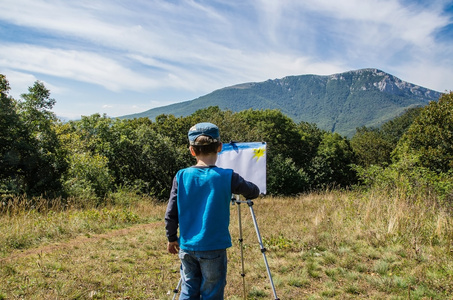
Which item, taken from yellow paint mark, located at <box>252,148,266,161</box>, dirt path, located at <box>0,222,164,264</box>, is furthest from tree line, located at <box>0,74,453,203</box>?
yellow paint mark, located at <box>252,148,266,161</box>

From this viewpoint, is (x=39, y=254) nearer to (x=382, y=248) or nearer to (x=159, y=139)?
(x=382, y=248)

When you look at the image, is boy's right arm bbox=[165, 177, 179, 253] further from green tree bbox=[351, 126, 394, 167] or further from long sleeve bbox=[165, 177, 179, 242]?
green tree bbox=[351, 126, 394, 167]

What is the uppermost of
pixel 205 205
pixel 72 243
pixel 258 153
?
pixel 258 153

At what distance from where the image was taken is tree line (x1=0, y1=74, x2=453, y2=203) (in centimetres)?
1019

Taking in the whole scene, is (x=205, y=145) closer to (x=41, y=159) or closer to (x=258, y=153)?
(x=258, y=153)

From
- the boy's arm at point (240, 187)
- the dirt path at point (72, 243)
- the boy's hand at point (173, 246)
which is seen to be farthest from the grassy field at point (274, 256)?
the boy's arm at point (240, 187)

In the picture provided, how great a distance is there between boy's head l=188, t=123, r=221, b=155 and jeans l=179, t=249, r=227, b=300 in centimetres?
87

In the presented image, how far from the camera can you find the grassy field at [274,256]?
370 centimetres

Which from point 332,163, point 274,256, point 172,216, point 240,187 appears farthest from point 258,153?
point 332,163

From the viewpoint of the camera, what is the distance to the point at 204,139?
233 centimetres

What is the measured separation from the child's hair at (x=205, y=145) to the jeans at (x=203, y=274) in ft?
2.79

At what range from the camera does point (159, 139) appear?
75.9 ft

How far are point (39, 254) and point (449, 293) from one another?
634 cm

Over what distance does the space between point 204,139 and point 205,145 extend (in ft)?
0.18
